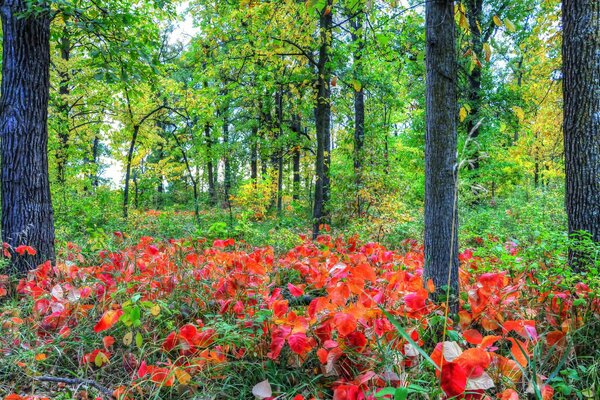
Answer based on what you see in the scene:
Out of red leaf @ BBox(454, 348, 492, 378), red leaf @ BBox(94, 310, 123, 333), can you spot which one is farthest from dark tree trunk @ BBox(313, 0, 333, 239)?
red leaf @ BBox(454, 348, 492, 378)

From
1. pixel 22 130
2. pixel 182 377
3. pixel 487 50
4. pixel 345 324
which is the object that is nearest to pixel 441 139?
pixel 487 50

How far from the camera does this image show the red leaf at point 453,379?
1.29 m

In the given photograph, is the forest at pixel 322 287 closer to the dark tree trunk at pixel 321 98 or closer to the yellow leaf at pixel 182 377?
the yellow leaf at pixel 182 377

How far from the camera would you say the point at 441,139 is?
231 cm

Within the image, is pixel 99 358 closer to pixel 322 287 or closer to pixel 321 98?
pixel 322 287

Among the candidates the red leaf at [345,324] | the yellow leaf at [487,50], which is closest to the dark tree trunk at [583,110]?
the yellow leaf at [487,50]

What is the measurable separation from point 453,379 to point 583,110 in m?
2.93

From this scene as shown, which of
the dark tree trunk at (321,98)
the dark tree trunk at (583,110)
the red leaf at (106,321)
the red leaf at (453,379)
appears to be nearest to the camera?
the red leaf at (453,379)

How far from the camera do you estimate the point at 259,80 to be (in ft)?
24.6

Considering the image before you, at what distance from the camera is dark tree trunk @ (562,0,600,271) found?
2.92m

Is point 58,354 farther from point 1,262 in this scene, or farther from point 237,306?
point 1,262

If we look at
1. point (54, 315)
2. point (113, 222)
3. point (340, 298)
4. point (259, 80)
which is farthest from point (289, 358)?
point (113, 222)

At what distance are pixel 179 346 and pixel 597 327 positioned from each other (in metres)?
2.53

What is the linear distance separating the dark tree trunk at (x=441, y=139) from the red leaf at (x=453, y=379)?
979 millimetres
